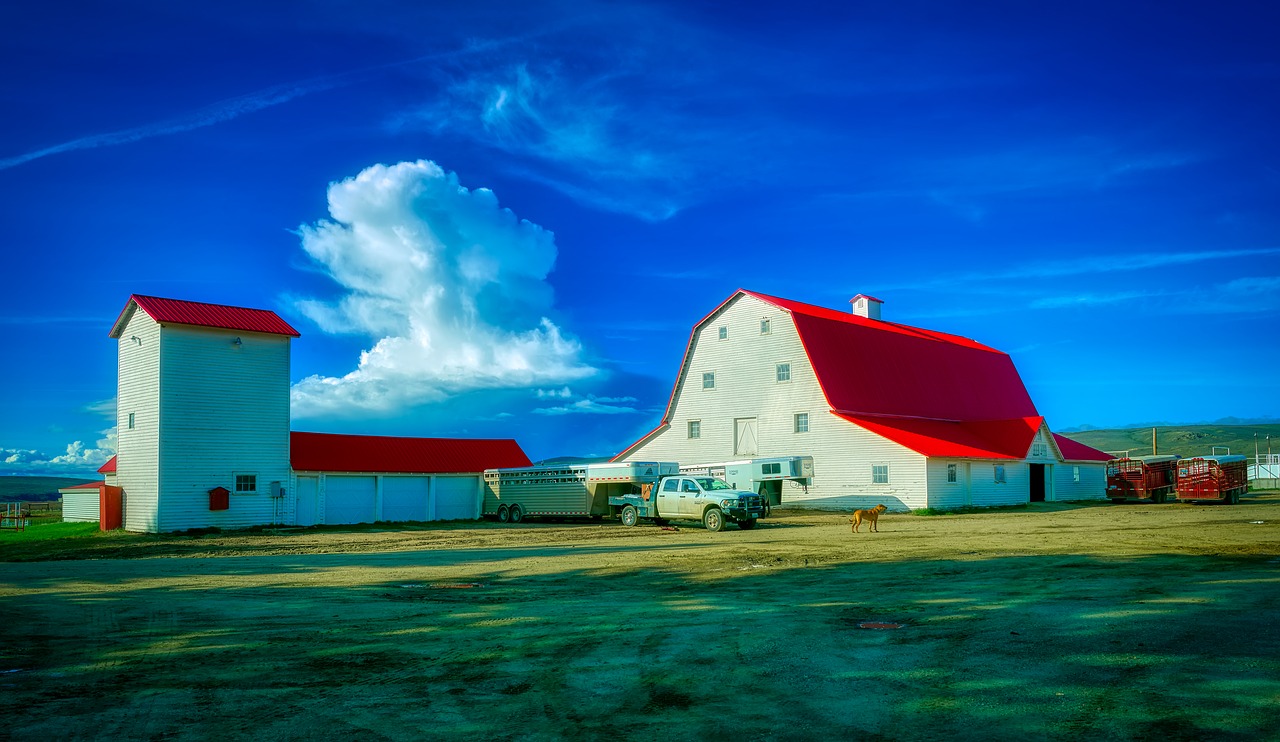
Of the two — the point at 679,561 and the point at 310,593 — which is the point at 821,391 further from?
the point at 310,593

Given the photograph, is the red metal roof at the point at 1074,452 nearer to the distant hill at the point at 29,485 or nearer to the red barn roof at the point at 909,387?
the red barn roof at the point at 909,387

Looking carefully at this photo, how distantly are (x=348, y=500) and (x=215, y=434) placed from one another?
22.8ft

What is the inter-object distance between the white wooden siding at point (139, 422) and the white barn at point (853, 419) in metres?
25.1

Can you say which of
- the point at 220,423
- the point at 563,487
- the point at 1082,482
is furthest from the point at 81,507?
the point at 1082,482

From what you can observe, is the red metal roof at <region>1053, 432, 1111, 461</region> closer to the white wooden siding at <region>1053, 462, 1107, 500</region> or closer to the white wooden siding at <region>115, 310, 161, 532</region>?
the white wooden siding at <region>1053, 462, 1107, 500</region>

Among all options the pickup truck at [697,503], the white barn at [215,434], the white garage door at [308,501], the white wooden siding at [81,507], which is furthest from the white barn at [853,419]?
the white wooden siding at [81,507]

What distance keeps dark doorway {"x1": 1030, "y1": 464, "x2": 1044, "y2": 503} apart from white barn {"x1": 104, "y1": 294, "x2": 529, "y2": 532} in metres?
33.6

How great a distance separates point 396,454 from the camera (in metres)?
45.3

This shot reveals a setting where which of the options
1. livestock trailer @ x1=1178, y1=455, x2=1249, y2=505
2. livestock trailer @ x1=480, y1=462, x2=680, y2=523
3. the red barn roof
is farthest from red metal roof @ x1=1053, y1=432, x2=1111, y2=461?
livestock trailer @ x1=480, y1=462, x2=680, y2=523

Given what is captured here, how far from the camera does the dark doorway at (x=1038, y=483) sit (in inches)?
1973

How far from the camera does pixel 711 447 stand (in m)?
50.2

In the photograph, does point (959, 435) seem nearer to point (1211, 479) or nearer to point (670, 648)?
point (1211, 479)

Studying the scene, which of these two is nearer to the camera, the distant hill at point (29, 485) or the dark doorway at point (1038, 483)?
the dark doorway at point (1038, 483)

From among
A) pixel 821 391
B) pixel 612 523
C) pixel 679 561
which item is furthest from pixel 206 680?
pixel 821 391
